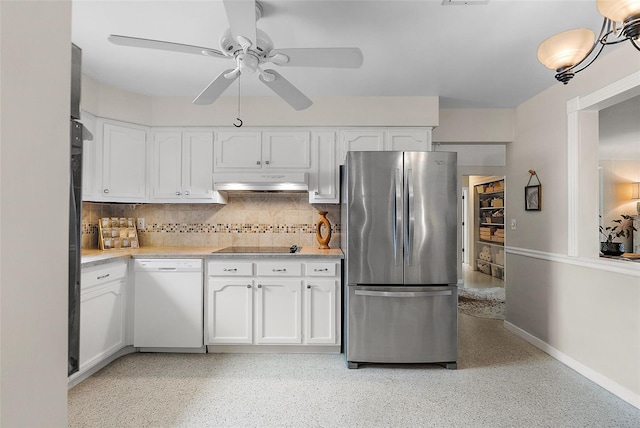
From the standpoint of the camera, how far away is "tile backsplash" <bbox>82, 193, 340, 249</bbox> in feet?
12.2

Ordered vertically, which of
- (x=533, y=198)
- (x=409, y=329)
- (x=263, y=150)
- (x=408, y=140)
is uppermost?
(x=408, y=140)

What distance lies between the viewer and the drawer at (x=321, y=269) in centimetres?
305

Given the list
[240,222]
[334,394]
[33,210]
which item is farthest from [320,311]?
[33,210]

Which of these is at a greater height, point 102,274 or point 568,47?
point 568,47

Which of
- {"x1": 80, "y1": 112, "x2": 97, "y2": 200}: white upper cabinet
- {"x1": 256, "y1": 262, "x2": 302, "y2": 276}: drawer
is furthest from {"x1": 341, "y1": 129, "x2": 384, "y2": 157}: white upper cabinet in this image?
{"x1": 80, "y1": 112, "x2": 97, "y2": 200}: white upper cabinet

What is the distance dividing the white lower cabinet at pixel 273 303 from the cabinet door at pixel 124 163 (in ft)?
3.82

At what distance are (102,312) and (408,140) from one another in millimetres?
3160

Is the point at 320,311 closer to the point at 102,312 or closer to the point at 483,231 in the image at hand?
the point at 102,312

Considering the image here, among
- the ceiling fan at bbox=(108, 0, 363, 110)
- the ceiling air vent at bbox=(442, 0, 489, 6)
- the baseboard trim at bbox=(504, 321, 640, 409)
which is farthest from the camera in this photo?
the baseboard trim at bbox=(504, 321, 640, 409)

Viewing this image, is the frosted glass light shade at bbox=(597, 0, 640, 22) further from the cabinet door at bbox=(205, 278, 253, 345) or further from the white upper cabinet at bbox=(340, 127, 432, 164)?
the cabinet door at bbox=(205, 278, 253, 345)

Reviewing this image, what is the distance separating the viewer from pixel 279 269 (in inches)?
120

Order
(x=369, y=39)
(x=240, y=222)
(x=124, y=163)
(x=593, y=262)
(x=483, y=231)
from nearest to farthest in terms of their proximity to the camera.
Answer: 1. (x=369, y=39)
2. (x=593, y=262)
3. (x=124, y=163)
4. (x=240, y=222)
5. (x=483, y=231)

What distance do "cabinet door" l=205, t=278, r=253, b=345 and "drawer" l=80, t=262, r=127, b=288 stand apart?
0.75m

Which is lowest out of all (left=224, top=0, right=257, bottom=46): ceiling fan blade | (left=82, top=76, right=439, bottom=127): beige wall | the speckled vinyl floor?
the speckled vinyl floor
